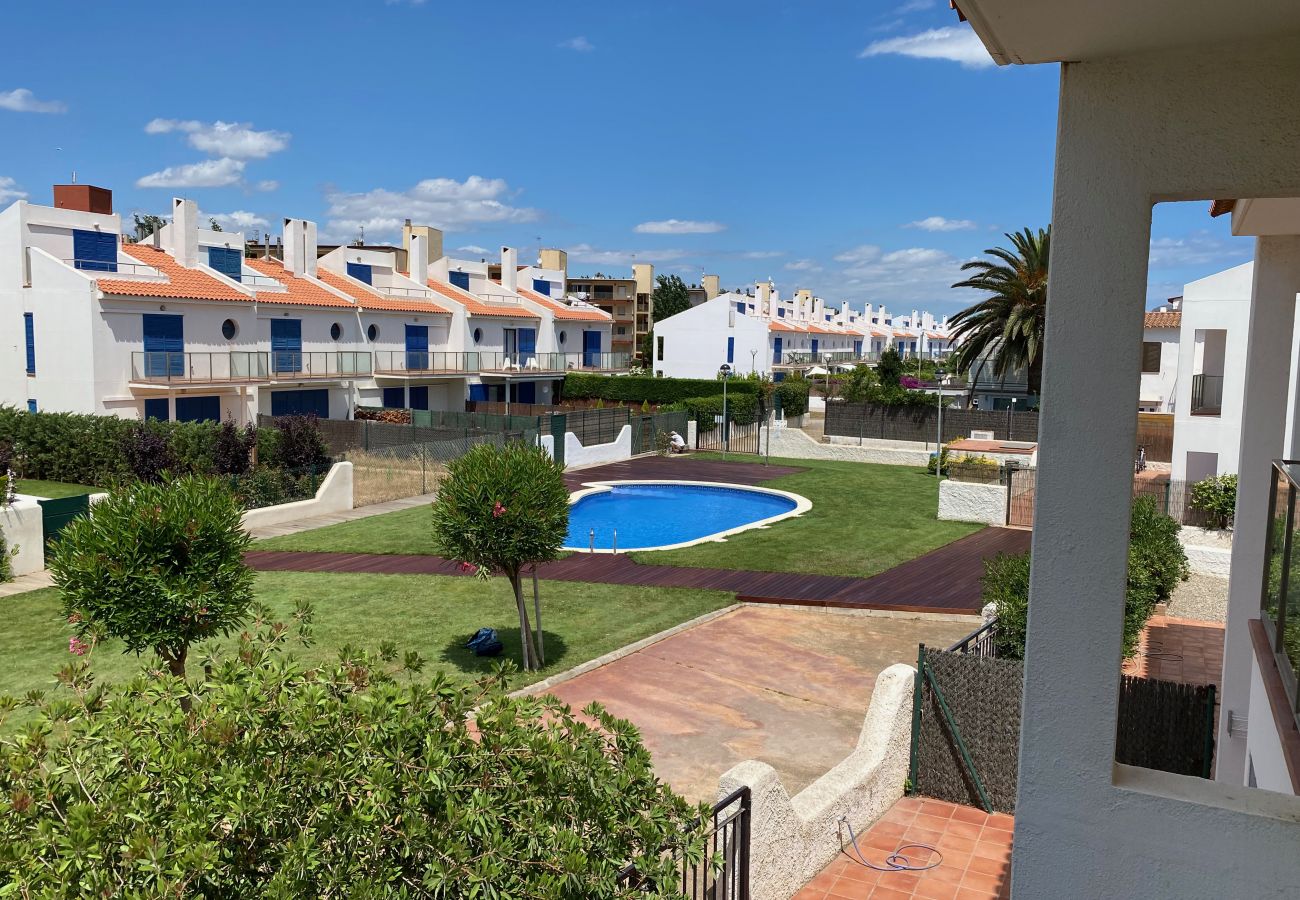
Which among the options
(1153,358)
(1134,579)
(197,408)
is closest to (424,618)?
(1134,579)

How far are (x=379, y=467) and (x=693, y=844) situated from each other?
26656mm

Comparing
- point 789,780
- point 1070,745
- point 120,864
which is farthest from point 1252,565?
point 120,864

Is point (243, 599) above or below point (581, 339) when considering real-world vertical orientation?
below

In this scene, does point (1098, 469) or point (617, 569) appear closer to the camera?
point (1098, 469)

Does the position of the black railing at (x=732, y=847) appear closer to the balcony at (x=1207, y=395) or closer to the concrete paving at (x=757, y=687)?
the concrete paving at (x=757, y=687)

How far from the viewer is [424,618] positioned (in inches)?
694

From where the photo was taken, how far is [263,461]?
28.6m

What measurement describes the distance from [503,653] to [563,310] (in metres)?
45.7

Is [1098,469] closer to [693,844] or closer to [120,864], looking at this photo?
[693,844]

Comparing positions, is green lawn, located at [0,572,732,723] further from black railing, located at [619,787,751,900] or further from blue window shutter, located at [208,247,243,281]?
blue window shutter, located at [208,247,243,281]

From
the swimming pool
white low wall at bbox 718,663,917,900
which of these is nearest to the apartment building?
the swimming pool

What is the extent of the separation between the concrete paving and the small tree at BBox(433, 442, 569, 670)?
209 centimetres

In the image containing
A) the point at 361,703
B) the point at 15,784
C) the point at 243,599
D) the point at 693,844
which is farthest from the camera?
the point at 243,599

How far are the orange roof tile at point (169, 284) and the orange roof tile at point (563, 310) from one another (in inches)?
896
